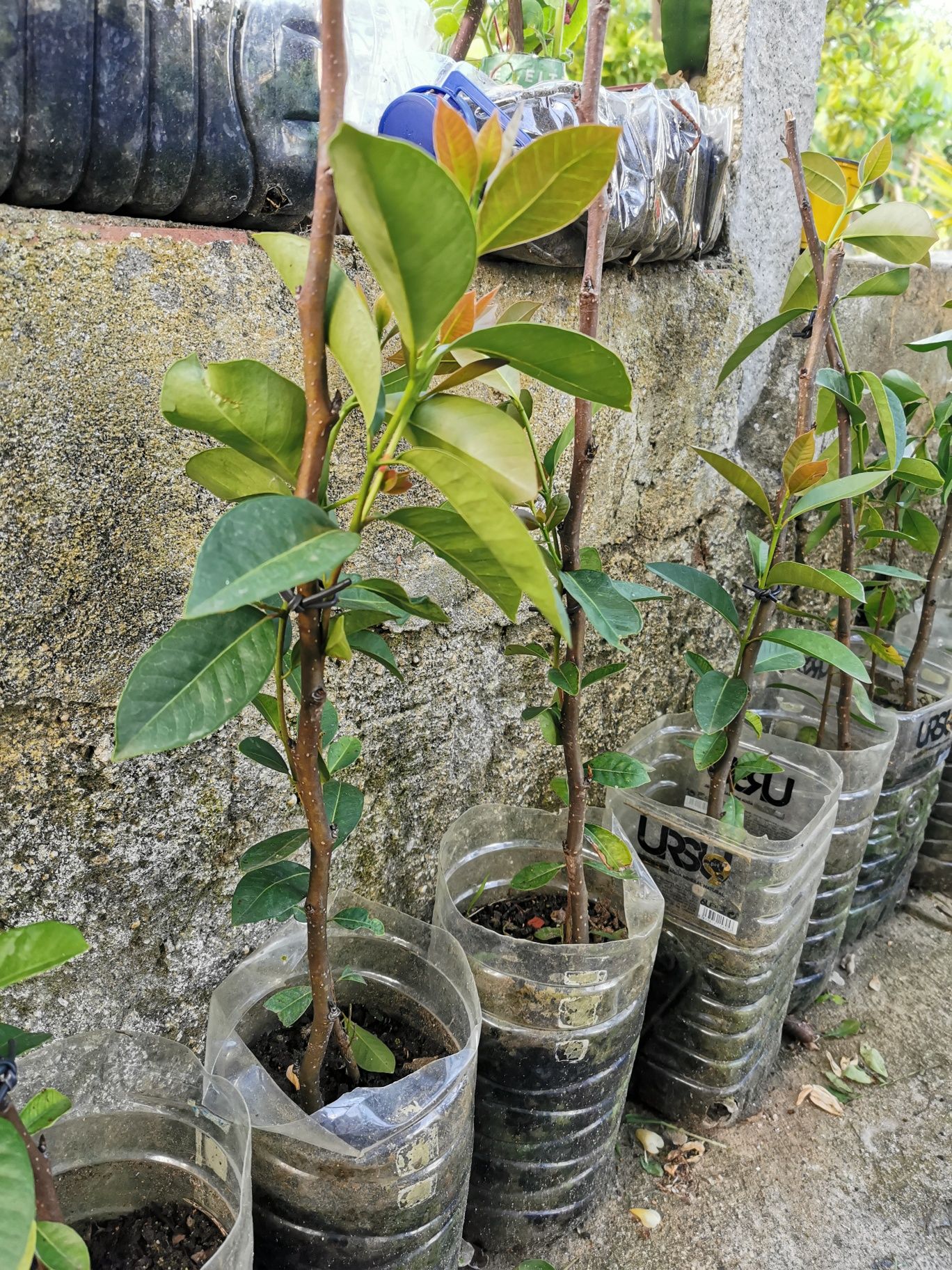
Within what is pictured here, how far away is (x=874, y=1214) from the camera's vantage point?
55.7 inches

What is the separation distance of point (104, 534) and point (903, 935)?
6.43 feet

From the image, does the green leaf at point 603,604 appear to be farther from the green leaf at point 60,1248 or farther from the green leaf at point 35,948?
the green leaf at point 60,1248

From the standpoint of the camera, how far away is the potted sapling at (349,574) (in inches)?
22.1

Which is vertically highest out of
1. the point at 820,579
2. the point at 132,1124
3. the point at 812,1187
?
the point at 820,579

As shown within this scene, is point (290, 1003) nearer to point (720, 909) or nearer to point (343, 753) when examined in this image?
point (343, 753)

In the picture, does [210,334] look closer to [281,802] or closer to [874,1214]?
[281,802]

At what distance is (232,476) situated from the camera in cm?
76

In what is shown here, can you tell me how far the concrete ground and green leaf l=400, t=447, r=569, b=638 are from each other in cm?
117

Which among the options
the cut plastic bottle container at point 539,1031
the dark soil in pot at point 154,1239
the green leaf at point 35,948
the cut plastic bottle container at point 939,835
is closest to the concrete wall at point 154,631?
the cut plastic bottle container at point 539,1031

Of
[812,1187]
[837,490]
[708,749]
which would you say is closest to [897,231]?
[837,490]

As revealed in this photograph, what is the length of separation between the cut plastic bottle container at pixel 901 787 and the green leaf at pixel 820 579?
0.75 metres

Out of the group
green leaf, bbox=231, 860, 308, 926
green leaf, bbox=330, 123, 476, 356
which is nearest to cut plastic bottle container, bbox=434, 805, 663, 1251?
green leaf, bbox=231, 860, 308, 926

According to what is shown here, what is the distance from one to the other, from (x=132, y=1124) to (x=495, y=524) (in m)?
0.73

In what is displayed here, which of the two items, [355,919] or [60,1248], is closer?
[60,1248]
